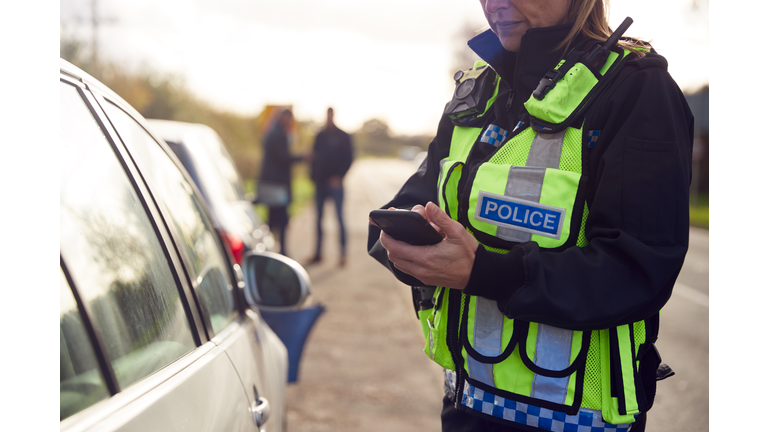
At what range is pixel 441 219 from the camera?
120cm

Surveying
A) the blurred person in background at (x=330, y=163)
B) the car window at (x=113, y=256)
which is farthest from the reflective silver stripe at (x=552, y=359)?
the blurred person in background at (x=330, y=163)

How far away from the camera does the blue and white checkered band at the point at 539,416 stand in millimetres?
1268

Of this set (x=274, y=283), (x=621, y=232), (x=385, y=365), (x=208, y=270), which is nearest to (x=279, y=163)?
(x=385, y=365)

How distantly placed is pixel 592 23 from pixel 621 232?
2.02 ft

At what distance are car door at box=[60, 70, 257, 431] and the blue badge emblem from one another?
746 mm

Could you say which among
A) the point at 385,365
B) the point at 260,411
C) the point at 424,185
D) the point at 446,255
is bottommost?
the point at 385,365

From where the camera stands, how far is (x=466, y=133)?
153 centimetres

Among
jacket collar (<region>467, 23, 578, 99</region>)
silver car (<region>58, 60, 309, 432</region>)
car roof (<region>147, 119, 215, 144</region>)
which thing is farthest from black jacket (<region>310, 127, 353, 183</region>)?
jacket collar (<region>467, 23, 578, 99</region>)

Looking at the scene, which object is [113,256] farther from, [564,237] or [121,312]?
[564,237]

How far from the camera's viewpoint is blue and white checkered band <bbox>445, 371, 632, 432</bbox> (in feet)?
4.16

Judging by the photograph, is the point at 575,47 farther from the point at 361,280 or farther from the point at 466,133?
the point at 361,280

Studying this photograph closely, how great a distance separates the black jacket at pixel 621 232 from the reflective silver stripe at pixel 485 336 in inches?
4.6
